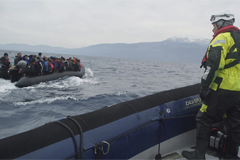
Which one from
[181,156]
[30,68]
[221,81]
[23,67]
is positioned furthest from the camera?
[23,67]

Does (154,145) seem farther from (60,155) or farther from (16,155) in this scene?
(16,155)

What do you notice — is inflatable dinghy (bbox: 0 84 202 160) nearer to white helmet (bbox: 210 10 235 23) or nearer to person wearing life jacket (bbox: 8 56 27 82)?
white helmet (bbox: 210 10 235 23)

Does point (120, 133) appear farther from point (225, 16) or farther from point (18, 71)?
point (18, 71)

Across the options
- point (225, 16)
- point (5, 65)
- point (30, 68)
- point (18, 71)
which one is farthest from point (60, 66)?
point (225, 16)

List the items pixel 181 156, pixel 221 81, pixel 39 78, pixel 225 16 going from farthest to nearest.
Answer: pixel 39 78, pixel 181 156, pixel 225 16, pixel 221 81

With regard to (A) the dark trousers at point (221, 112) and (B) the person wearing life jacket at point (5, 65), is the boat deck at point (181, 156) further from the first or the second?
(B) the person wearing life jacket at point (5, 65)

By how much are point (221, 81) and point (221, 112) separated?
392 mm

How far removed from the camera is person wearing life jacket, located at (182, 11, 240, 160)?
6.63ft

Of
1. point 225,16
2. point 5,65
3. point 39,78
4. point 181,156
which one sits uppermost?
point 225,16

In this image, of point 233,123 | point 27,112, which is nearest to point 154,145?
point 233,123

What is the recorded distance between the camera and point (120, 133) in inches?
84.6

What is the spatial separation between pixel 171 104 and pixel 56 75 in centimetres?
1163

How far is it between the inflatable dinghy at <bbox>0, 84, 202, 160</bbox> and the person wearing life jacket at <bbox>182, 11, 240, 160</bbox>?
52 cm

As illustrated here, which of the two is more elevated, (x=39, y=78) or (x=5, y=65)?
(x=5, y=65)
